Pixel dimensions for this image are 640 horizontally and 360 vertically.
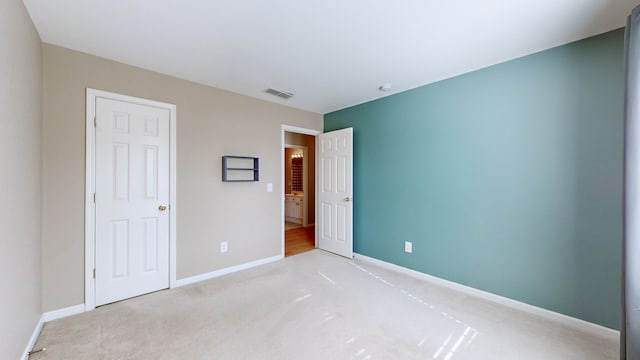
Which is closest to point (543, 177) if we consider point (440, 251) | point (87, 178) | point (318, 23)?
point (440, 251)

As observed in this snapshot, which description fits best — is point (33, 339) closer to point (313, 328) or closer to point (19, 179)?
point (19, 179)

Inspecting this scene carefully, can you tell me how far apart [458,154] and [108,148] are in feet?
12.1

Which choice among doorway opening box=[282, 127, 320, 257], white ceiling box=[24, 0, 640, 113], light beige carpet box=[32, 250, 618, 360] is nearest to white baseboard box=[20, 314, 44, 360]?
light beige carpet box=[32, 250, 618, 360]

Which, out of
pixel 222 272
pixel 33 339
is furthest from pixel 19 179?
pixel 222 272

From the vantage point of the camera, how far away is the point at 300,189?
7406mm

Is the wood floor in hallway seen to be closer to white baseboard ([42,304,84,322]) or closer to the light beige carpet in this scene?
the light beige carpet

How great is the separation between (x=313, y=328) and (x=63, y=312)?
2.25 meters

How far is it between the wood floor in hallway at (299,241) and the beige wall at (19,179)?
2.81m

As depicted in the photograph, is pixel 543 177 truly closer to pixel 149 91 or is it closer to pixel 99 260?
pixel 149 91

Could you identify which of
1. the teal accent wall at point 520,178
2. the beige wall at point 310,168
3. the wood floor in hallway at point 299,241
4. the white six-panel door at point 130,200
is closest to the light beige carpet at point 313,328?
the white six-panel door at point 130,200

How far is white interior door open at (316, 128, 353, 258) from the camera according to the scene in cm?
399

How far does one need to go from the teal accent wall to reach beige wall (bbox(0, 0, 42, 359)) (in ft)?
11.5

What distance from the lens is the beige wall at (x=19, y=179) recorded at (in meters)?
1.42

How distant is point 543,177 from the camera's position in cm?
236
